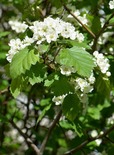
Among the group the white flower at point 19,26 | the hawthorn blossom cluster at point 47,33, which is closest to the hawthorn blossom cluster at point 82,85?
the hawthorn blossom cluster at point 47,33

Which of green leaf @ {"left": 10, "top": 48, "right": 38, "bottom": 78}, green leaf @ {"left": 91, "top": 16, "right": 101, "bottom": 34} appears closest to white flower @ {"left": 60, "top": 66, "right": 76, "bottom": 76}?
green leaf @ {"left": 10, "top": 48, "right": 38, "bottom": 78}

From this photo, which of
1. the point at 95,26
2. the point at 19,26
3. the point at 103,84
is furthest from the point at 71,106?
the point at 19,26

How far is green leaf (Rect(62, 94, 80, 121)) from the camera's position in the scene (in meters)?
2.24

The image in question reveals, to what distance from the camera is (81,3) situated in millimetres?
3225

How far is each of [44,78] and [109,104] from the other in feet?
5.36

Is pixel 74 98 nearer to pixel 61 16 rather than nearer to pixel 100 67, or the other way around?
pixel 100 67

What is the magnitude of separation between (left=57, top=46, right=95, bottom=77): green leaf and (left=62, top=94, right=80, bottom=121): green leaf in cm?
26

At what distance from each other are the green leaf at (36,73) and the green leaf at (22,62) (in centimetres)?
8

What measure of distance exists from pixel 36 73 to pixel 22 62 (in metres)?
0.14

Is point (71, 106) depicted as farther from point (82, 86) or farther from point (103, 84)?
point (103, 84)

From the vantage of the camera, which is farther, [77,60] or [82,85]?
[82,85]

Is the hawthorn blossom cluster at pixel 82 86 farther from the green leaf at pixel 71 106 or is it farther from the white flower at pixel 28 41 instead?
the white flower at pixel 28 41

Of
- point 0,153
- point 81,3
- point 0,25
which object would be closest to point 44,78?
point 81,3

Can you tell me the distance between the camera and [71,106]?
226 centimetres
